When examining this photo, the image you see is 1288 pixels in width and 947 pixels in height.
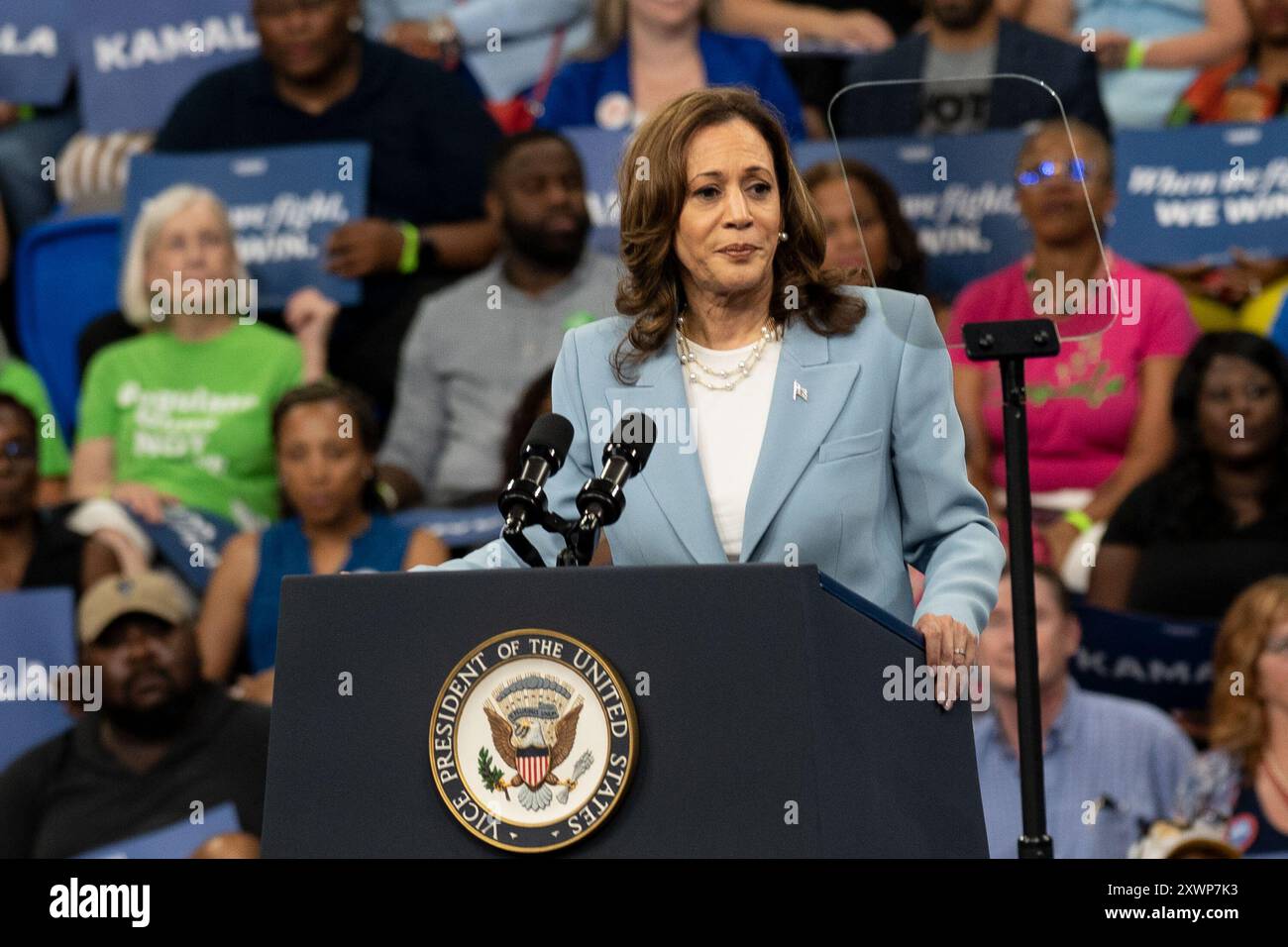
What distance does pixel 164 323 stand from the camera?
5336mm

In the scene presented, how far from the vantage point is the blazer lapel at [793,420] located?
2.30 meters

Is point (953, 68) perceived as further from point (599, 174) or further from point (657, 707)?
point (657, 707)

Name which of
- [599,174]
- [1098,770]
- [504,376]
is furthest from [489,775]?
[599,174]

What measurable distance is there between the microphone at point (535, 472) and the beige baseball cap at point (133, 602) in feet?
9.19

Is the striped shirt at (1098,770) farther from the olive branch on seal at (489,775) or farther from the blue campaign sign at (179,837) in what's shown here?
the olive branch on seal at (489,775)

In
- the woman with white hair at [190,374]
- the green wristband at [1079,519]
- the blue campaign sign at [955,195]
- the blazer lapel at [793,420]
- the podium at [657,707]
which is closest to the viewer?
the podium at [657,707]

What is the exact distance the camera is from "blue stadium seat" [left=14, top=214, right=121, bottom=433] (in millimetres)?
5605

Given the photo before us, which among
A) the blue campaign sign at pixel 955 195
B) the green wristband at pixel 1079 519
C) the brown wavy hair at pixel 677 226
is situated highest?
the blue campaign sign at pixel 955 195

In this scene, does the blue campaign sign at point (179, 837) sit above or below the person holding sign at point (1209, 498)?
below

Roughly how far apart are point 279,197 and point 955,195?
1959 mm

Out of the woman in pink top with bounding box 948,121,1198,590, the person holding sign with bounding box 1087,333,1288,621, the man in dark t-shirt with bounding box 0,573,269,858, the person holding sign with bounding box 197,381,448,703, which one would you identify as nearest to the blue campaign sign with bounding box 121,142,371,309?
the person holding sign with bounding box 197,381,448,703

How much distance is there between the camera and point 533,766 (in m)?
1.92

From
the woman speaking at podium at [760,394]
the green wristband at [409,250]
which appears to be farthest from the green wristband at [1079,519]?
the woman speaking at podium at [760,394]

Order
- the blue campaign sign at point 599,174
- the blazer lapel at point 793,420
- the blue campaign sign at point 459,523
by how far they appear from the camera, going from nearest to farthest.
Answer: the blazer lapel at point 793,420
the blue campaign sign at point 459,523
the blue campaign sign at point 599,174
